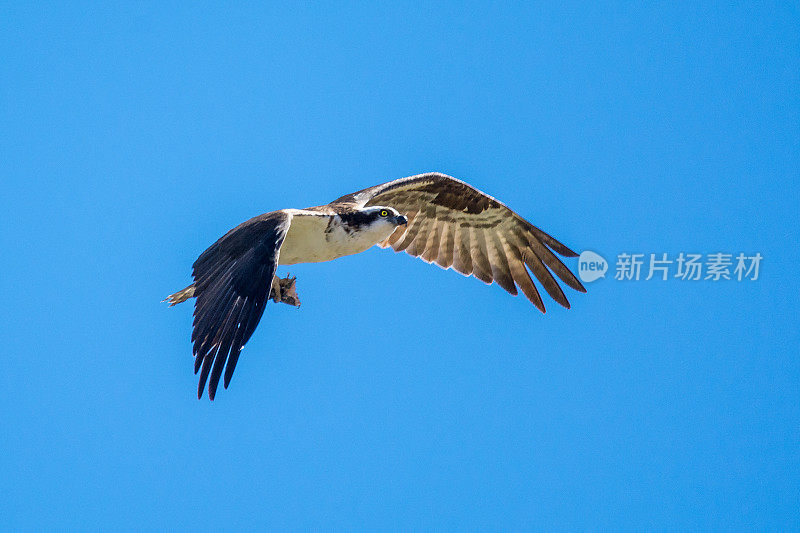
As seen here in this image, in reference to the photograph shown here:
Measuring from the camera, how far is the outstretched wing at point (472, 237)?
1327 cm

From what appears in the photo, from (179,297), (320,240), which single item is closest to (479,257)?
(320,240)

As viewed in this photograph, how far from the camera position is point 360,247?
39.2 ft

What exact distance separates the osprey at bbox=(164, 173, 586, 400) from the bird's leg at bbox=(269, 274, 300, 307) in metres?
0.01

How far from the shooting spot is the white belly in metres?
11.5

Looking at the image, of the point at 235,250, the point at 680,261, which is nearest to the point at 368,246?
the point at 235,250

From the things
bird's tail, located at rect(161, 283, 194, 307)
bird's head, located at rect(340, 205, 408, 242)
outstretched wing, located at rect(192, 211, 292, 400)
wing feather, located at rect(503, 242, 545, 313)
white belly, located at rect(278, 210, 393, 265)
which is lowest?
outstretched wing, located at rect(192, 211, 292, 400)

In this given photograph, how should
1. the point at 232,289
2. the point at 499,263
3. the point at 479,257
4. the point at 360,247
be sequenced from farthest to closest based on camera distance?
the point at 479,257 < the point at 499,263 < the point at 360,247 < the point at 232,289

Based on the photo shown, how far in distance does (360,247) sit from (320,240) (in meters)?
0.55

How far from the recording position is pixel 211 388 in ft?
29.5

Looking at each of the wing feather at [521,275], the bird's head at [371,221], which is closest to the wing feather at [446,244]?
the wing feather at [521,275]

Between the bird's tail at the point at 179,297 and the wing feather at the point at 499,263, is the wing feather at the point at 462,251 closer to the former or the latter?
the wing feather at the point at 499,263

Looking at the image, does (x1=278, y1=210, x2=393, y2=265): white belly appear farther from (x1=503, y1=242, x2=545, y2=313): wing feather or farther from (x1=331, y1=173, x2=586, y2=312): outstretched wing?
(x1=503, y1=242, x2=545, y2=313): wing feather

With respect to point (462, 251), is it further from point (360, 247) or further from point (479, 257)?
point (360, 247)

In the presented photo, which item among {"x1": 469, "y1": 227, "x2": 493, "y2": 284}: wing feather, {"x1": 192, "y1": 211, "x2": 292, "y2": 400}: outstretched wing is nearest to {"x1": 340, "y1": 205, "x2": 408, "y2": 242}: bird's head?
{"x1": 192, "y1": 211, "x2": 292, "y2": 400}: outstretched wing
